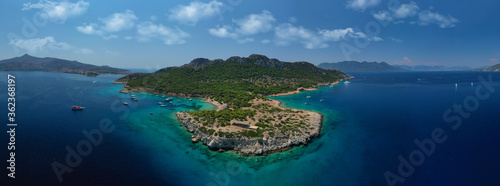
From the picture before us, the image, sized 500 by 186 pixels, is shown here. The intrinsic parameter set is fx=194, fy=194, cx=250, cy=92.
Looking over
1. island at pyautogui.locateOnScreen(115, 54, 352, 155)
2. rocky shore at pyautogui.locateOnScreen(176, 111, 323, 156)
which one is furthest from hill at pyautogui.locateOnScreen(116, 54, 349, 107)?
rocky shore at pyautogui.locateOnScreen(176, 111, 323, 156)

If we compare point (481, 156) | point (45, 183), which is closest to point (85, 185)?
point (45, 183)

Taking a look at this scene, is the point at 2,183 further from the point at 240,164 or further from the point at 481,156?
the point at 481,156

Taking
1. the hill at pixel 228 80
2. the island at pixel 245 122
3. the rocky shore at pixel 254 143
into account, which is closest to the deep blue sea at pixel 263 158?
the rocky shore at pixel 254 143

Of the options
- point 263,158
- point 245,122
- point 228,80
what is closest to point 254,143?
point 263,158

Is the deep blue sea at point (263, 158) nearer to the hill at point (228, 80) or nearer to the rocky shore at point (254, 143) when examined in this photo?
the rocky shore at point (254, 143)

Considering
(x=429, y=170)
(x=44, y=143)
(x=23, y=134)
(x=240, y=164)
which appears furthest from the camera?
(x=23, y=134)

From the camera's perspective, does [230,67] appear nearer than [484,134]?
No

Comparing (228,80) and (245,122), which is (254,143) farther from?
(228,80)

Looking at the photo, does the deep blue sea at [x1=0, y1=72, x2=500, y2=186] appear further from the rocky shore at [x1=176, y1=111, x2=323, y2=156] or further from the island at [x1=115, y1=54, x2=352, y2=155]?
the island at [x1=115, y1=54, x2=352, y2=155]
